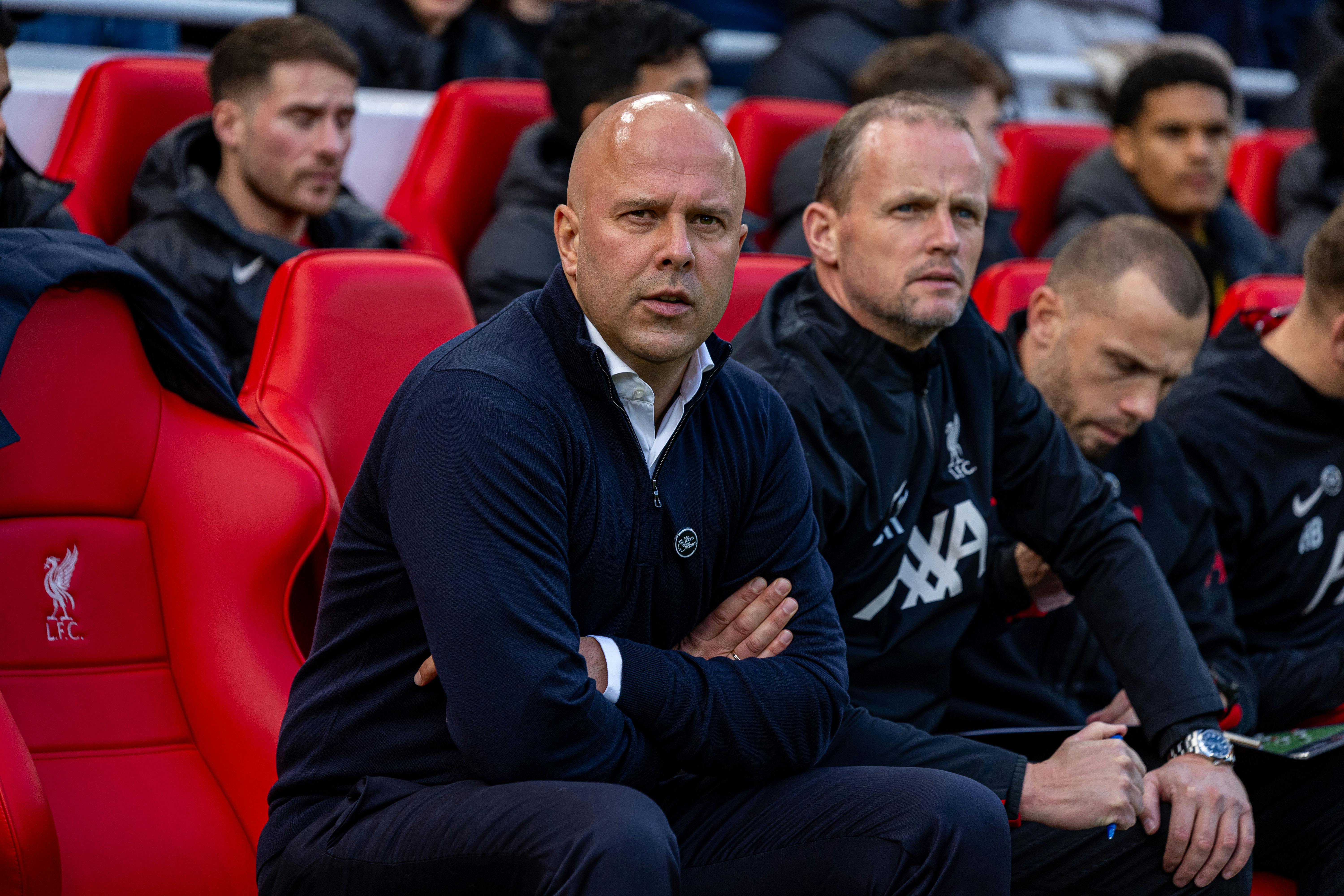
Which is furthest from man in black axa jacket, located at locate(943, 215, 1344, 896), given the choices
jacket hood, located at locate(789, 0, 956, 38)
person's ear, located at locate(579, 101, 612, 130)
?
jacket hood, located at locate(789, 0, 956, 38)

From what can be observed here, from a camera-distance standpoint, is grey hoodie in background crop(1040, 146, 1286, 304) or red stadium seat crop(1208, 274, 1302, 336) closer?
red stadium seat crop(1208, 274, 1302, 336)

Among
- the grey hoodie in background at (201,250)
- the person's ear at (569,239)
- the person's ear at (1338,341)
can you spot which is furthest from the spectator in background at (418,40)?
the person's ear at (569,239)

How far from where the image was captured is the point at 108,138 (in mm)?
3064

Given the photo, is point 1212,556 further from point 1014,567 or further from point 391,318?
point 391,318

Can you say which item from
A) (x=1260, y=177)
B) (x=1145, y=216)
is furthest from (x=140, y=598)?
(x=1260, y=177)

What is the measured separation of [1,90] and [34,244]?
27.9 inches

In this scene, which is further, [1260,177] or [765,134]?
[1260,177]

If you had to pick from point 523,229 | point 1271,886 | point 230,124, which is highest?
point 230,124

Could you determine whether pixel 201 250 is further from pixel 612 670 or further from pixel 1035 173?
pixel 1035 173

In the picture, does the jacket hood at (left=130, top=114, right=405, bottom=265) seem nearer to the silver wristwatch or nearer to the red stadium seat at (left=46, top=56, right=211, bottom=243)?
the red stadium seat at (left=46, top=56, right=211, bottom=243)

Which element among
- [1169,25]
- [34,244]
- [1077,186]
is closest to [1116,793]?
[34,244]

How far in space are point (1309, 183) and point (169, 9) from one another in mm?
3352

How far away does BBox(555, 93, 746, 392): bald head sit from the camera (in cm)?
160

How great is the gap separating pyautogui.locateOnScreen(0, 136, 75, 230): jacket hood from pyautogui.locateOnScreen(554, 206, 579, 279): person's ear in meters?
1.21
